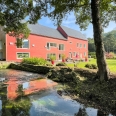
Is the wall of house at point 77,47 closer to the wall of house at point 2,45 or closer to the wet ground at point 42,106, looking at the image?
the wall of house at point 2,45

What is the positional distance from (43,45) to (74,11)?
2409 centimetres

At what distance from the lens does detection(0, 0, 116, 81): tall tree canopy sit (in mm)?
10875

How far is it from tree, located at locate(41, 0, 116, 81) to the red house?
19.8 m

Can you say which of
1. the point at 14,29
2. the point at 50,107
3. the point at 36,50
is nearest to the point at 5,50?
the point at 36,50

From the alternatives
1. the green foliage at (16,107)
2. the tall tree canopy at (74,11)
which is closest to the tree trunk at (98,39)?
the tall tree canopy at (74,11)

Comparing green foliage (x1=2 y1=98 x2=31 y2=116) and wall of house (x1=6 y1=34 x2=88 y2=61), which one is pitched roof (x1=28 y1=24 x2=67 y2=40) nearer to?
wall of house (x1=6 y1=34 x2=88 y2=61)

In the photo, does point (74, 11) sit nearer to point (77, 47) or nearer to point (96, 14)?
point (96, 14)

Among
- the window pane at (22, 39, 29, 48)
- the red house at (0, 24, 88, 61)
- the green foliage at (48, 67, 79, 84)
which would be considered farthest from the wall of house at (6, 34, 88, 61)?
the green foliage at (48, 67, 79, 84)

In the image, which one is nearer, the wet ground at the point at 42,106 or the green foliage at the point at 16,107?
the green foliage at the point at 16,107

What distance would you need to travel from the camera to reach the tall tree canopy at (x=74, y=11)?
10.9 m

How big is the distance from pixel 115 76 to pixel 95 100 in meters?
3.82

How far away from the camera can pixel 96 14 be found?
35.2ft

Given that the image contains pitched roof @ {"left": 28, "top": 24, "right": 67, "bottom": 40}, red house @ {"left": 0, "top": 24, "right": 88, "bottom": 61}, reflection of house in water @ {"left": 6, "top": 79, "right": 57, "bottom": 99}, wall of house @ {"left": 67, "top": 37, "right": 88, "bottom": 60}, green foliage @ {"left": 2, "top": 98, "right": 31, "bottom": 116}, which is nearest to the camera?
green foliage @ {"left": 2, "top": 98, "right": 31, "bottom": 116}

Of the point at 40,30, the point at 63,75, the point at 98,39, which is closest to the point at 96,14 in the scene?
the point at 98,39
